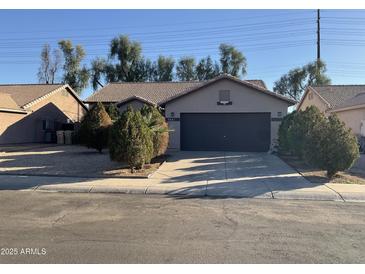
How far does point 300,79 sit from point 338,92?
876 inches

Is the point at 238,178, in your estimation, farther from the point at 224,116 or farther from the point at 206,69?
the point at 206,69

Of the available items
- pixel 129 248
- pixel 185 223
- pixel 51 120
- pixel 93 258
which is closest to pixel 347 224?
pixel 185 223

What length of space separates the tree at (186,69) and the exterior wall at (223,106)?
34.2m

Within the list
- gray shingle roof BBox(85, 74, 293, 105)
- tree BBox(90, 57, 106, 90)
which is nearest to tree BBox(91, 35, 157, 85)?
tree BBox(90, 57, 106, 90)

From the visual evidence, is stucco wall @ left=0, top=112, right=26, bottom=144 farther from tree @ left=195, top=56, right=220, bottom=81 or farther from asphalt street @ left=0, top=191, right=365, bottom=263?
tree @ left=195, top=56, right=220, bottom=81

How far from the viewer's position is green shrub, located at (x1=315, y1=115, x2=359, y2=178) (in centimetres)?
1211

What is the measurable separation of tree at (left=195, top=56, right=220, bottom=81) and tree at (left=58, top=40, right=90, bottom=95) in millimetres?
16239

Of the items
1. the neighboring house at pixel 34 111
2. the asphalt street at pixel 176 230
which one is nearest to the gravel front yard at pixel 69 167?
the asphalt street at pixel 176 230

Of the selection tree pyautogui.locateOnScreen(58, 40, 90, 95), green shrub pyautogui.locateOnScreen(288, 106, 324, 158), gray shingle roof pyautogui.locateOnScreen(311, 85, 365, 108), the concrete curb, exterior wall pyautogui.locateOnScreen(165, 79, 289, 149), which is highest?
tree pyautogui.locateOnScreen(58, 40, 90, 95)

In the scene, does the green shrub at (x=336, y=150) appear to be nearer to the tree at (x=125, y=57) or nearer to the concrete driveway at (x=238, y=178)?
the concrete driveway at (x=238, y=178)

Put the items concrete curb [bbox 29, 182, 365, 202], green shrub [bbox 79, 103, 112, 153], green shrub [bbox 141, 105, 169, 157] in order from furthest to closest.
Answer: green shrub [bbox 79, 103, 112, 153] < green shrub [bbox 141, 105, 169, 157] < concrete curb [bbox 29, 182, 365, 202]

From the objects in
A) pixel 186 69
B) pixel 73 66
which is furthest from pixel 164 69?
pixel 73 66

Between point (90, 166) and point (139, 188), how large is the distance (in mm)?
4812

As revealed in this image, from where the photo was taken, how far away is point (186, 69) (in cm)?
5594
